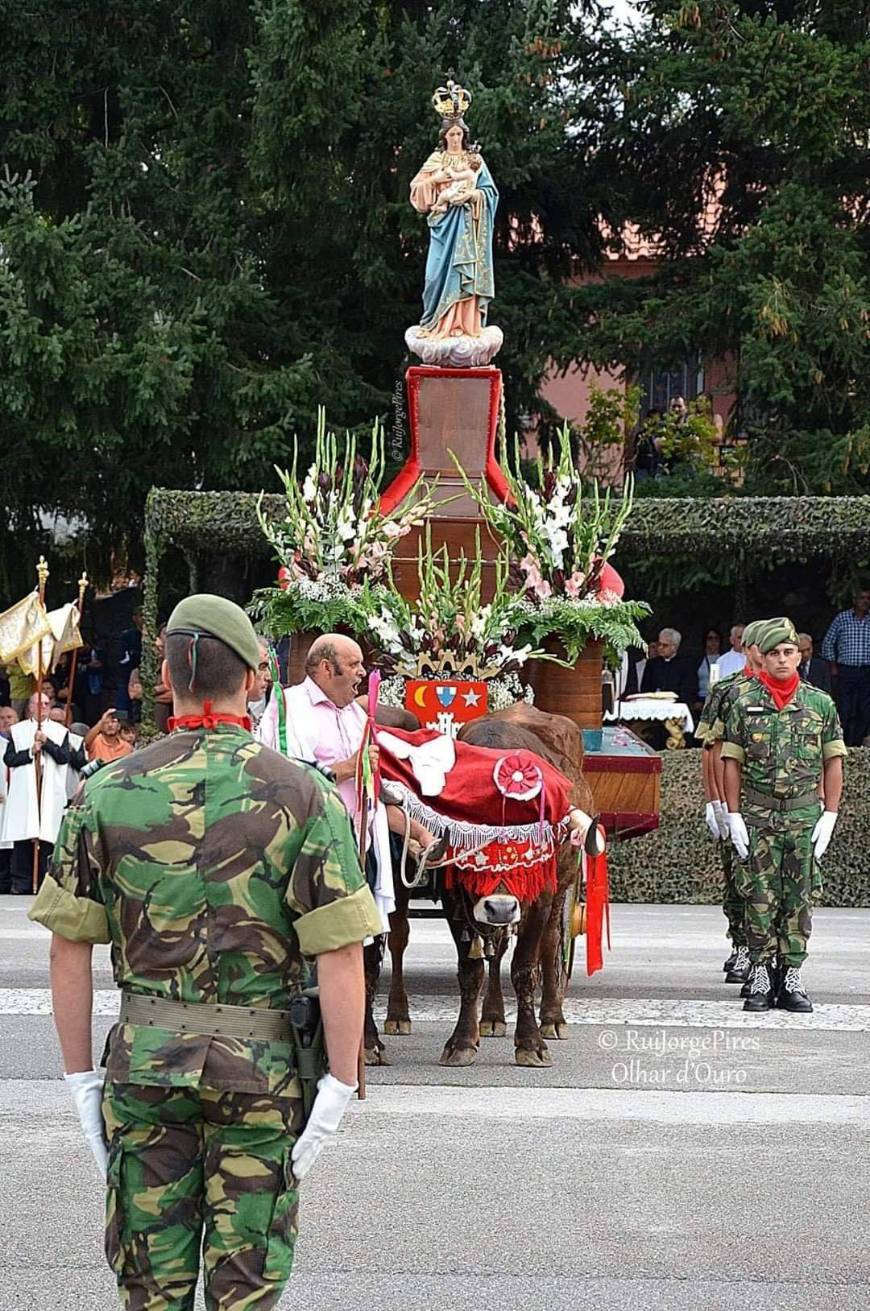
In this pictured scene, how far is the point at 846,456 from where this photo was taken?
2300 cm

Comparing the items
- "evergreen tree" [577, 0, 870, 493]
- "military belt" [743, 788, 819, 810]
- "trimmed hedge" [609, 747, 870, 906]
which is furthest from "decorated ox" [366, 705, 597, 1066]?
"evergreen tree" [577, 0, 870, 493]

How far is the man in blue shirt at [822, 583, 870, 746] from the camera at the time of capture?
20.8 meters

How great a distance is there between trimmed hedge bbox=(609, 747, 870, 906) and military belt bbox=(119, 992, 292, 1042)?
13322 millimetres

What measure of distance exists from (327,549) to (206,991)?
26.1 ft

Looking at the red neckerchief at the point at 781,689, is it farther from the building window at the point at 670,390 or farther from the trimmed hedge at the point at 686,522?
the building window at the point at 670,390

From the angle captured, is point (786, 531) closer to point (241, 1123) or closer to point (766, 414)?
point (766, 414)

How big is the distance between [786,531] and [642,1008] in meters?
10.5

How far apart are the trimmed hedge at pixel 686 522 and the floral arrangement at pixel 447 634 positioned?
8.16m

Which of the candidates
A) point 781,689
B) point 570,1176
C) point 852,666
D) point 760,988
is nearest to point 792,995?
point 760,988

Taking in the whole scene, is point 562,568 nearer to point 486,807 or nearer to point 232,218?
point 486,807

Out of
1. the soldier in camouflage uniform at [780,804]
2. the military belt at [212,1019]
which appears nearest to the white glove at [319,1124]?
the military belt at [212,1019]

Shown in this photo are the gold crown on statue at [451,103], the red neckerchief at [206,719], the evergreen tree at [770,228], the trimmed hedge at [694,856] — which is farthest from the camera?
the evergreen tree at [770,228]

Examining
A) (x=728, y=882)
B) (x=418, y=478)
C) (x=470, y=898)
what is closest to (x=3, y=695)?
(x=418, y=478)

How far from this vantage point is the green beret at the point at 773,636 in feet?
34.4
